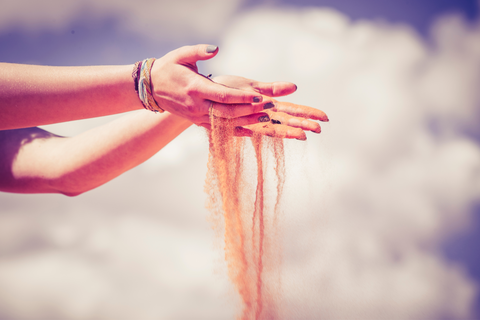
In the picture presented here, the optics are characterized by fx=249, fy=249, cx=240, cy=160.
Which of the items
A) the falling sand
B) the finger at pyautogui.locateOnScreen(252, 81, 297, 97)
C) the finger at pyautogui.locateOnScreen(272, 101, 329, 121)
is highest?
the finger at pyautogui.locateOnScreen(252, 81, 297, 97)

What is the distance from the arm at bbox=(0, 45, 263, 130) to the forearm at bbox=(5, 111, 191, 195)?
369 millimetres

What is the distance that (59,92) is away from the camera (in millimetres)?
1119

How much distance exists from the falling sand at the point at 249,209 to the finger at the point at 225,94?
209 millimetres

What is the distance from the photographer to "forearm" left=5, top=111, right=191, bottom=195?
5.14ft

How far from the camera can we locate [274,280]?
5.34 feet

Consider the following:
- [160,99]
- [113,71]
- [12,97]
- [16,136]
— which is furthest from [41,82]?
[16,136]

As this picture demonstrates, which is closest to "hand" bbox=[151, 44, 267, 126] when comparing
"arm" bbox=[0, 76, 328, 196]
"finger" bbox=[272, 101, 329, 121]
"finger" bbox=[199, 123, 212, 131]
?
"finger" bbox=[199, 123, 212, 131]

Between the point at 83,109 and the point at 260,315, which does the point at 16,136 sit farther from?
the point at 260,315

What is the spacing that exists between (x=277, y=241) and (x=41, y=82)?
5.00 feet

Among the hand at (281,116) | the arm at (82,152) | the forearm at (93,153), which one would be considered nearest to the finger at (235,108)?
the hand at (281,116)

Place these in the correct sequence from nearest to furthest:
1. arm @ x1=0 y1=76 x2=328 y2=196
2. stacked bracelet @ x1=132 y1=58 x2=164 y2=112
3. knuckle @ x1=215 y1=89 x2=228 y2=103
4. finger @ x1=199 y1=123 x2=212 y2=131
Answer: knuckle @ x1=215 y1=89 x2=228 y2=103
stacked bracelet @ x1=132 y1=58 x2=164 y2=112
finger @ x1=199 y1=123 x2=212 y2=131
arm @ x1=0 y1=76 x2=328 y2=196

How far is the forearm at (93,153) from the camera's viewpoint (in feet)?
5.14

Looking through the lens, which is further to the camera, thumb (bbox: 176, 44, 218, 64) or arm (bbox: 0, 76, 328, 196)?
arm (bbox: 0, 76, 328, 196)

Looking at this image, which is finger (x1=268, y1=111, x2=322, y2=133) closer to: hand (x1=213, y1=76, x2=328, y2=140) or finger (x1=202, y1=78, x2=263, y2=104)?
hand (x1=213, y1=76, x2=328, y2=140)
